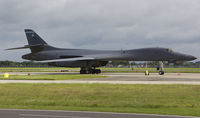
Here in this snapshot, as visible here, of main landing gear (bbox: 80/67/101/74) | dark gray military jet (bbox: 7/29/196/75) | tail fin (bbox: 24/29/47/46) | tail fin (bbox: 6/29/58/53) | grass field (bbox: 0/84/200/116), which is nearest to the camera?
grass field (bbox: 0/84/200/116)

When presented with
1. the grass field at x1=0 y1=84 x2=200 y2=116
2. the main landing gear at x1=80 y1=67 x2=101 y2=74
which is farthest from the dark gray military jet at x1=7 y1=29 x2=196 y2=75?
the grass field at x1=0 y1=84 x2=200 y2=116

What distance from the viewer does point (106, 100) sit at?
54.7 feet

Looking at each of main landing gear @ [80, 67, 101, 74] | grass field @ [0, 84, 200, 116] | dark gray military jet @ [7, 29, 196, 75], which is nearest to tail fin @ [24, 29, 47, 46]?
dark gray military jet @ [7, 29, 196, 75]

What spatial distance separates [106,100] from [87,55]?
3593 centimetres

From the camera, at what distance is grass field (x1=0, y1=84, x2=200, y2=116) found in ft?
45.8

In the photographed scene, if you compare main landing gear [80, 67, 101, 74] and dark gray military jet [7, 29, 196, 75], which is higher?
dark gray military jet [7, 29, 196, 75]

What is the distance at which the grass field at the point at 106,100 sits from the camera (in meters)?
13.9

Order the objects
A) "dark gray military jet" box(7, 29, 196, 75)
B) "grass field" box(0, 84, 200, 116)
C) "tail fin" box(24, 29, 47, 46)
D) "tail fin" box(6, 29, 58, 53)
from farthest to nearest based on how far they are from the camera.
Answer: "tail fin" box(24, 29, 47, 46) < "tail fin" box(6, 29, 58, 53) < "dark gray military jet" box(7, 29, 196, 75) < "grass field" box(0, 84, 200, 116)

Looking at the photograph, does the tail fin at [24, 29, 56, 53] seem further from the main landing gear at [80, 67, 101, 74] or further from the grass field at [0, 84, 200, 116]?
the grass field at [0, 84, 200, 116]

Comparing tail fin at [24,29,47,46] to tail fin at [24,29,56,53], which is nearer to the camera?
tail fin at [24,29,56,53]

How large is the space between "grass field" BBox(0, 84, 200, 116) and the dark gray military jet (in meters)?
24.6

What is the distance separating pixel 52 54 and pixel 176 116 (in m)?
43.7

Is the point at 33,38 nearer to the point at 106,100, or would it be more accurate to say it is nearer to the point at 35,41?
the point at 35,41

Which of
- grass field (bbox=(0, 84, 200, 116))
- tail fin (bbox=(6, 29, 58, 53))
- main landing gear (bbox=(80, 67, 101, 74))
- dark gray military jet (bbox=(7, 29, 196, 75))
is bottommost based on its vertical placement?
grass field (bbox=(0, 84, 200, 116))
